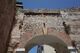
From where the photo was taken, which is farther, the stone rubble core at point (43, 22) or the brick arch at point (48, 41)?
the brick arch at point (48, 41)

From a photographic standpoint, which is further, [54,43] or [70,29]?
[54,43]

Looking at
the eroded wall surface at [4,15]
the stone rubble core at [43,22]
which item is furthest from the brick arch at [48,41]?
the eroded wall surface at [4,15]

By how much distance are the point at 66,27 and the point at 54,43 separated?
131cm

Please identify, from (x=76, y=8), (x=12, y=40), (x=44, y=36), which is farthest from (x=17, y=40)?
(x=76, y=8)

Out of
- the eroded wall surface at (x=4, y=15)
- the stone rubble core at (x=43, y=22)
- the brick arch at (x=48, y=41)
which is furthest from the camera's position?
the brick arch at (x=48, y=41)

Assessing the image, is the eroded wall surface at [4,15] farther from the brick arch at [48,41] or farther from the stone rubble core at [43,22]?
the brick arch at [48,41]

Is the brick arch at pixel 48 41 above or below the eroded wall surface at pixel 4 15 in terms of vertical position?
below

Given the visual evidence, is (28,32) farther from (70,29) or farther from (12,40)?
(70,29)

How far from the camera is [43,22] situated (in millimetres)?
7402

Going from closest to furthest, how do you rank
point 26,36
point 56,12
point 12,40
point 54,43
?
point 12,40, point 26,36, point 56,12, point 54,43

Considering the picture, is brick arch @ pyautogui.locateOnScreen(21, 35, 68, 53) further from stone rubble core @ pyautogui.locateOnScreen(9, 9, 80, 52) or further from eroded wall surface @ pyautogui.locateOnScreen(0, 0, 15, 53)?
eroded wall surface @ pyautogui.locateOnScreen(0, 0, 15, 53)

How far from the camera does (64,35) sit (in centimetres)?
707

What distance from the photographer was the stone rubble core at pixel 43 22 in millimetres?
6895

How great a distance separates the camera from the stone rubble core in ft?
22.6
